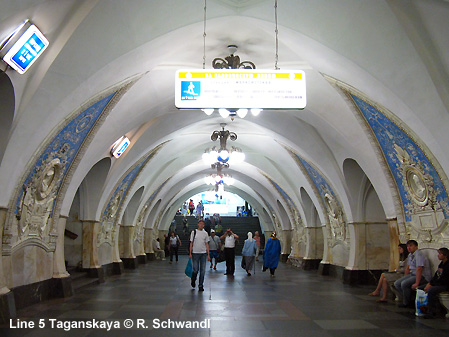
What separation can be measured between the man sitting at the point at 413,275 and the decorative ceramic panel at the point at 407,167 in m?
0.74

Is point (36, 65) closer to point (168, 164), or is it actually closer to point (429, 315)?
point (429, 315)

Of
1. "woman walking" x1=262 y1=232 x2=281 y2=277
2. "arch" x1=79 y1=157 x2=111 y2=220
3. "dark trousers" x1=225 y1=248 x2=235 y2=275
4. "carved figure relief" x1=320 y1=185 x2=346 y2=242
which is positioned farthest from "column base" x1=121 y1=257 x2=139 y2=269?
"carved figure relief" x1=320 y1=185 x2=346 y2=242

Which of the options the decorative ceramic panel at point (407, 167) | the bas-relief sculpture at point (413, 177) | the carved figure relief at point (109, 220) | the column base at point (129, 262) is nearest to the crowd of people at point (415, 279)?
the bas-relief sculpture at point (413, 177)

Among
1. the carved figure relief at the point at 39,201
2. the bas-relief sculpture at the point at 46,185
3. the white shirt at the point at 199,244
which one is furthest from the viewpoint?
the white shirt at the point at 199,244

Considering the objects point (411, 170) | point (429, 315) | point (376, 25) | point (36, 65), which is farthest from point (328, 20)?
point (429, 315)

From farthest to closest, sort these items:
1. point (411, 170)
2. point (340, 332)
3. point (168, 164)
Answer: point (168, 164), point (411, 170), point (340, 332)

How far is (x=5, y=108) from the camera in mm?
5559

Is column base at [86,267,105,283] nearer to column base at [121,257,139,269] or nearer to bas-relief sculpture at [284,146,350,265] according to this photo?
column base at [121,257,139,269]

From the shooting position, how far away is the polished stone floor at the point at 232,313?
490 centimetres

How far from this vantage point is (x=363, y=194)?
1069cm

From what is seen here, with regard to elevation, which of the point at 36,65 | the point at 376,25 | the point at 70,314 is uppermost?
the point at 376,25

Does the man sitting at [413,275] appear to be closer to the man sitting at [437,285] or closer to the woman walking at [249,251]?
the man sitting at [437,285]

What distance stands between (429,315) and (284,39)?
14.7ft

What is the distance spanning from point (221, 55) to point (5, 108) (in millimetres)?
3722
